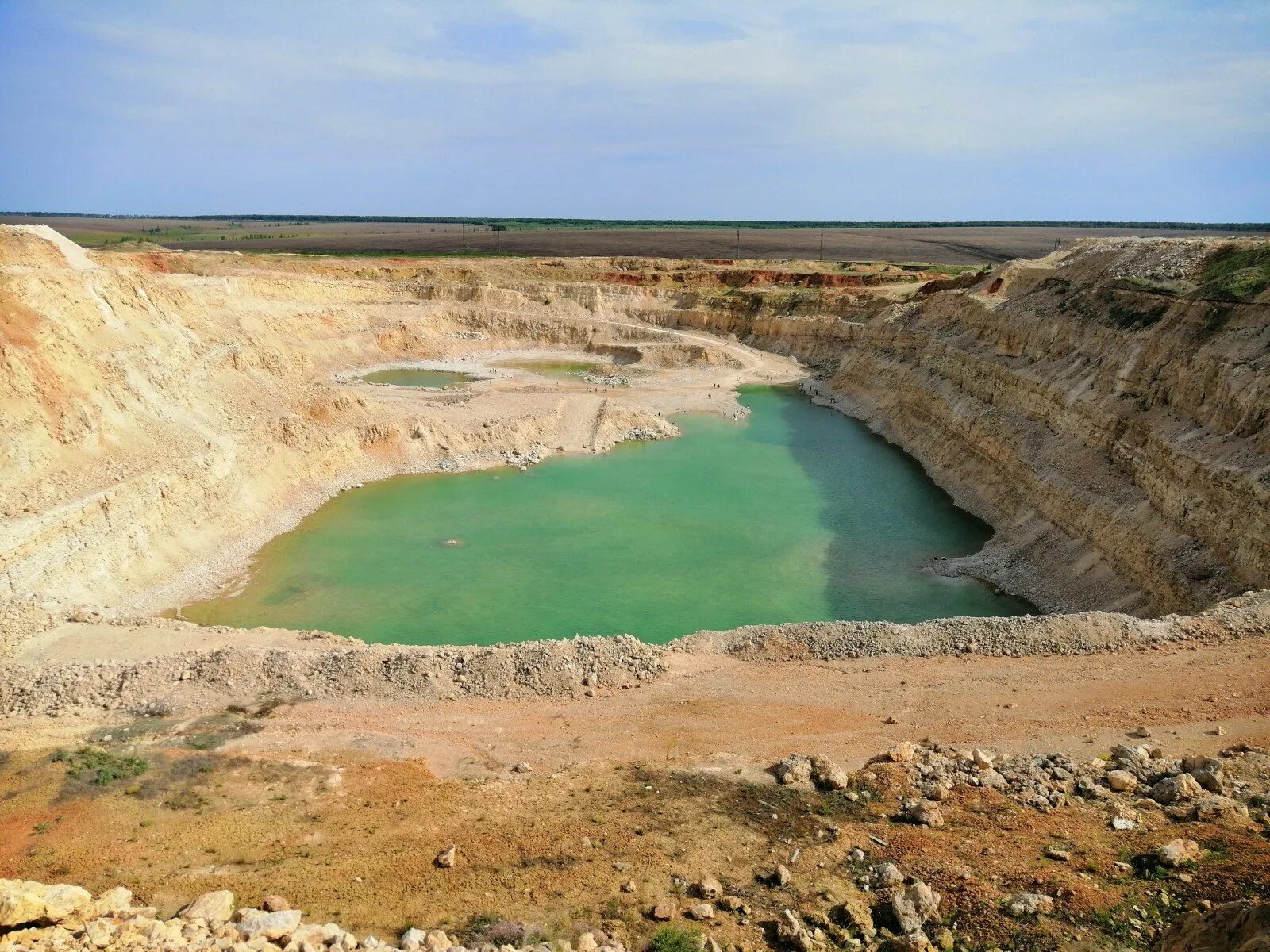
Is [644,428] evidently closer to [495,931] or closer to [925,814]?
[925,814]

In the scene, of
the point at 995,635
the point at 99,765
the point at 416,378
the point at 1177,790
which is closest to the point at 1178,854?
the point at 1177,790

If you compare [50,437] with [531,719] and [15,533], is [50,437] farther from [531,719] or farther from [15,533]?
[531,719]

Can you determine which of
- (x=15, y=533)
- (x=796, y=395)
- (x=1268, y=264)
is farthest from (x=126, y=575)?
(x=796, y=395)

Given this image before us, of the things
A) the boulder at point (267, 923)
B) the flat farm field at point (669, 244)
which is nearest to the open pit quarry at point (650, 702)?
the boulder at point (267, 923)

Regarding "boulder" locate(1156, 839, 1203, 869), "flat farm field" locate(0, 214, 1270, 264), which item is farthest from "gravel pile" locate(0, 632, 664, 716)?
"flat farm field" locate(0, 214, 1270, 264)

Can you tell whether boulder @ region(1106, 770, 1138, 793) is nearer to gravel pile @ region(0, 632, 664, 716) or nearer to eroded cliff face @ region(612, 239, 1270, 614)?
gravel pile @ region(0, 632, 664, 716)

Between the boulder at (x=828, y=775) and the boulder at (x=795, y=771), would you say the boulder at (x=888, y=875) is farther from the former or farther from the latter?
the boulder at (x=795, y=771)
